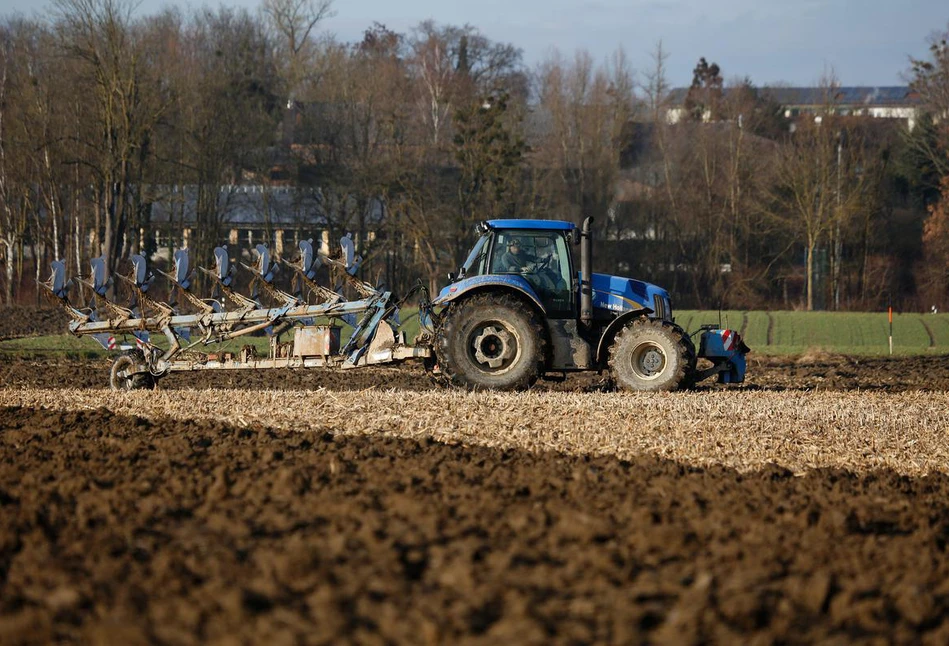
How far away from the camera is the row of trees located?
4016 centimetres

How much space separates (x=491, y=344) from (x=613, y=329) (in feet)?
4.74

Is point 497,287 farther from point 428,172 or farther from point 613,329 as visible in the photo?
point 428,172

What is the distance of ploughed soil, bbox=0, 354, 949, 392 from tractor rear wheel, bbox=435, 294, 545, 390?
4.44ft

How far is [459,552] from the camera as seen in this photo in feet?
18.0

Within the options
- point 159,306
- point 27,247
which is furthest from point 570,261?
point 27,247

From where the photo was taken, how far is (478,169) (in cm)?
4209

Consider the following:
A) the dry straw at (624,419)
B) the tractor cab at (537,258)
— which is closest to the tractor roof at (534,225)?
the tractor cab at (537,258)

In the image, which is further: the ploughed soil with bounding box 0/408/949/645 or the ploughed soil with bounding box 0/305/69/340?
the ploughed soil with bounding box 0/305/69/340

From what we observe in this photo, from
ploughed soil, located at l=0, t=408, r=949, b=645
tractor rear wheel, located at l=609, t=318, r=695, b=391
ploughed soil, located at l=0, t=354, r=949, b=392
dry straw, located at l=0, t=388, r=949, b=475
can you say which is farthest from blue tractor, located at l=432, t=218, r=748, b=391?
ploughed soil, located at l=0, t=408, r=949, b=645

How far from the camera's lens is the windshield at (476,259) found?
13891 mm

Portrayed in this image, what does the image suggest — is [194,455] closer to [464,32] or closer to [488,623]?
[488,623]

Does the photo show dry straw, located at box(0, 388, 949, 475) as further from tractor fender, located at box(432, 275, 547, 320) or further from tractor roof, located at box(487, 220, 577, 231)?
tractor roof, located at box(487, 220, 577, 231)

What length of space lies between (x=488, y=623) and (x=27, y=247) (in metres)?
46.7

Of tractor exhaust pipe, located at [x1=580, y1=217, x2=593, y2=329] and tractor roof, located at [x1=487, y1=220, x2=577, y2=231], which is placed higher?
tractor roof, located at [x1=487, y1=220, x2=577, y2=231]
